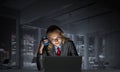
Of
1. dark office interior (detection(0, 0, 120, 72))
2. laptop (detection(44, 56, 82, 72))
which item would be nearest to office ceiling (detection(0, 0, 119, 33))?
dark office interior (detection(0, 0, 120, 72))

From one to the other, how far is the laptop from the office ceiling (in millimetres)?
5837

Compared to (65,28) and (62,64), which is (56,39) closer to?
(62,64)

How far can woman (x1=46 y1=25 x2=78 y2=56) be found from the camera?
9.77 feet

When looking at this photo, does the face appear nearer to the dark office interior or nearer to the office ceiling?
the dark office interior

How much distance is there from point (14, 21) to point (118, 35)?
3.90 metres

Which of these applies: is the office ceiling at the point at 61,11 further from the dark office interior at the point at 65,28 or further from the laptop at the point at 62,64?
the laptop at the point at 62,64

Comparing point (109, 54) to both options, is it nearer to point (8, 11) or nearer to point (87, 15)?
point (87, 15)

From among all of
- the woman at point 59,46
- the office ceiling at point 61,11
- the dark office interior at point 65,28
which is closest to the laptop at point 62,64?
the woman at point 59,46

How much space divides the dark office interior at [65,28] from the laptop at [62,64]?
5.59 metres

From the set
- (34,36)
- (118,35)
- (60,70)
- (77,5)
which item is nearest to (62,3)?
(77,5)

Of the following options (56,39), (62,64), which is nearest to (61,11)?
(56,39)

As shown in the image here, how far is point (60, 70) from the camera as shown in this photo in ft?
4.81

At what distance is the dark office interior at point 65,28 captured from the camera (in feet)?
24.1

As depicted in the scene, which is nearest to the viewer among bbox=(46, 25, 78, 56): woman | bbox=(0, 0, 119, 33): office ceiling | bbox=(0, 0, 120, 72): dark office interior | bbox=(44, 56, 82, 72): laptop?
bbox=(44, 56, 82, 72): laptop
